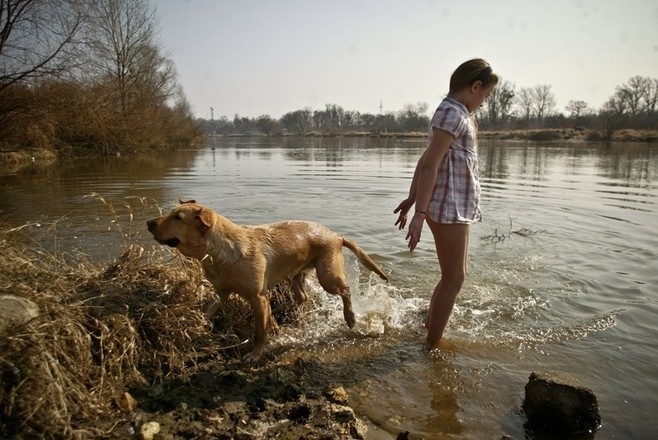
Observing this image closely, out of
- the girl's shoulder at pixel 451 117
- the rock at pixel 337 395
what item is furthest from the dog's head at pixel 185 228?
the girl's shoulder at pixel 451 117

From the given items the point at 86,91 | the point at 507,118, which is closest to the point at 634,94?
the point at 507,118

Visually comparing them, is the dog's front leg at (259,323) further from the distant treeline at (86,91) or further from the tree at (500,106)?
the tree at (500,106)

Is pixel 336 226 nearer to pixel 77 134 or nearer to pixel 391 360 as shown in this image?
pixel 391 360

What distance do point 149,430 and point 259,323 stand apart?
138cm

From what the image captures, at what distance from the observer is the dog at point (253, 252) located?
3.46 m

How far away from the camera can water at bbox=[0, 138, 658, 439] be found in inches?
130

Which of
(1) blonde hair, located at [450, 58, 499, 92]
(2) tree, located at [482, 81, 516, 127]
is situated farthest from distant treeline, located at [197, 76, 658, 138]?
(1) blonde hair, located at [450, 58, 499, 92]

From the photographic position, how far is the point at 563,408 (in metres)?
2.86

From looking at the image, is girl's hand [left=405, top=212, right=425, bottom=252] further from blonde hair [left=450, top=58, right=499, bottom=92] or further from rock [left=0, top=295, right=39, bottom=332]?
rock [left=0, top=295, right=39, bottom=332]

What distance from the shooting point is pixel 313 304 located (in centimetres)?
513

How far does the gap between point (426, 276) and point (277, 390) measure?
378 cm

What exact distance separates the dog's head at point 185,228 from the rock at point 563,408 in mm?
2903

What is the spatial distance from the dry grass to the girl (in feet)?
6.69

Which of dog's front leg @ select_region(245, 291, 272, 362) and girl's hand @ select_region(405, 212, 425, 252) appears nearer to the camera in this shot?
girl's hand @ select_region(405, 212, 425, 252)
